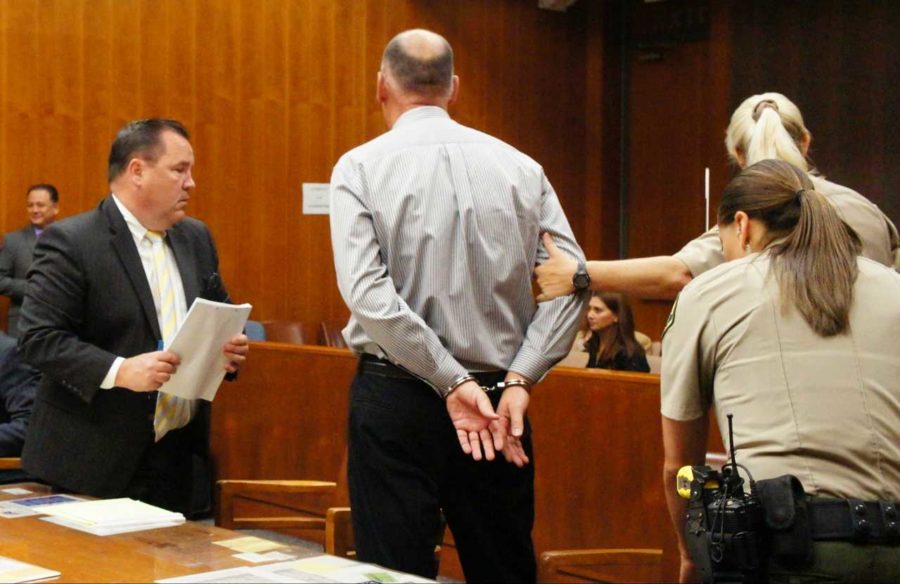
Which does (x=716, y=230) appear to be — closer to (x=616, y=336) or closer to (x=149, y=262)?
(x=149, y=262)

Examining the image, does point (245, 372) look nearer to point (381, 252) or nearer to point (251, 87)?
point (381, 252)

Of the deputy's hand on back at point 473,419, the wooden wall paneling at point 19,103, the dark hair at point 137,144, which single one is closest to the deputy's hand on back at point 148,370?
the dark hair at point 137,144

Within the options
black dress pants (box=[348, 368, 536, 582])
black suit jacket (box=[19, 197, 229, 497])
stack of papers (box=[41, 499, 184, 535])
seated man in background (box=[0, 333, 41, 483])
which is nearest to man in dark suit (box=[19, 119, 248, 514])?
black suit jacket (box=[19, 197, 229, 497])

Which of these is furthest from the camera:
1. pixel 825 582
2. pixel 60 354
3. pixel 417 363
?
pixel 60 354

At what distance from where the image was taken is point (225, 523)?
4.21m

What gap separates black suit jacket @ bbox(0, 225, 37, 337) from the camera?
831cm

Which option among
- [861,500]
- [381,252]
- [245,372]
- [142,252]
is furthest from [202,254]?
[245,372]

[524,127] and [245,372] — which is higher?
[524,127]

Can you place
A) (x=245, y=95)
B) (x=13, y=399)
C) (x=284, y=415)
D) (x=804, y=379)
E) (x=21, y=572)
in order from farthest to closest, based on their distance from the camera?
1. (x=245, y=95)
2. (x=284, y=415)
3. (x=13, y=399)
4. (x=804, y=379)
5. (x=21, y=572)

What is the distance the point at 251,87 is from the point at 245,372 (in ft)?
14.3

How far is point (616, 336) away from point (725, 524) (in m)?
4.54

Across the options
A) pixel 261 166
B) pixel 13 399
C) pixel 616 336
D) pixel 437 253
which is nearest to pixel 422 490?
pixel 437 253

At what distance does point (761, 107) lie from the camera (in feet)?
11.1

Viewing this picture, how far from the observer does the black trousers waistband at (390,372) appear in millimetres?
2678
